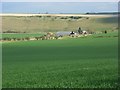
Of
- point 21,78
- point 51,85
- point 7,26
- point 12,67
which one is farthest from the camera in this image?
point 7,26

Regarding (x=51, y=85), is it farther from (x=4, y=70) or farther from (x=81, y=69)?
(x=4, y=70)

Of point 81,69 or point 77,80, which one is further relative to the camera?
point 81,69

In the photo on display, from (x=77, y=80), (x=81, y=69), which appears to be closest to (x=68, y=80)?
(x=77, y=80)

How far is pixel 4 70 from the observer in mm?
28828

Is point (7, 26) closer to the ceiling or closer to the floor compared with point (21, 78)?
closer to the ceiling

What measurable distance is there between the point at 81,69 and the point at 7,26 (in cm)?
7967

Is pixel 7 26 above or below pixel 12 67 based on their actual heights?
above

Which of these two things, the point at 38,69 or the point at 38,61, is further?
the point at 38,61

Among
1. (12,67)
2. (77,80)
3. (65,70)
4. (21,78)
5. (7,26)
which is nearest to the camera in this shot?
(77,80)

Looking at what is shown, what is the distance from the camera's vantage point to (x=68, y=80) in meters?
22.3

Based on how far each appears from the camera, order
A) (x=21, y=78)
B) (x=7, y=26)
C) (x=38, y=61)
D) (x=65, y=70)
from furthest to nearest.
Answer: (x=7, y=26)
(x=38, y=61)
(x=65, y=70)
(x=21, y=78)

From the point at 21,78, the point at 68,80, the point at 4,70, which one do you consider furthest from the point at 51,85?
the point at 4,70

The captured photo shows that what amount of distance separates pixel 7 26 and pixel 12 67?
75.6 metres

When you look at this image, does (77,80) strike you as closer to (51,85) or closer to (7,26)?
(51,85)
